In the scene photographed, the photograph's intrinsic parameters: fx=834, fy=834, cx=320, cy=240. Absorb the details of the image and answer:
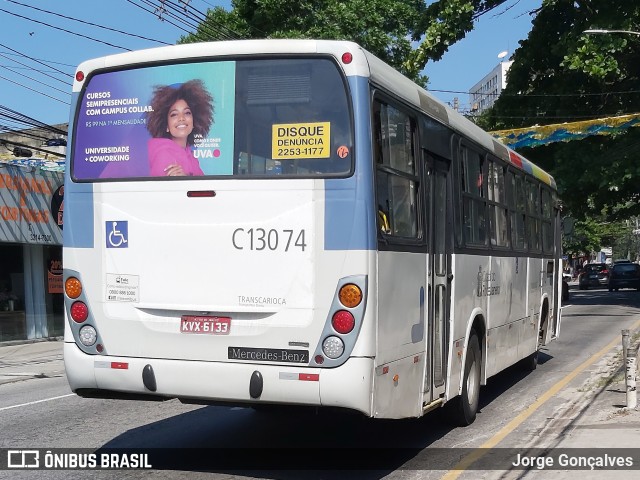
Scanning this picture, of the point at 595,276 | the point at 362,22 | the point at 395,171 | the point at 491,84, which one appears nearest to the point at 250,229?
the point at 395,171

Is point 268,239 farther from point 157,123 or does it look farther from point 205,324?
point 157,123

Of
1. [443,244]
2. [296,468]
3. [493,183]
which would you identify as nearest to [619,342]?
[493,183]

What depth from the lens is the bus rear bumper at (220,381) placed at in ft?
19.9

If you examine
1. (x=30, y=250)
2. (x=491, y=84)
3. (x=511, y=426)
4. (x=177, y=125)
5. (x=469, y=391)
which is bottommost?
(x=511, y=426)

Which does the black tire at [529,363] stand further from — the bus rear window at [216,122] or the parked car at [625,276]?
the parked car at [625,276]

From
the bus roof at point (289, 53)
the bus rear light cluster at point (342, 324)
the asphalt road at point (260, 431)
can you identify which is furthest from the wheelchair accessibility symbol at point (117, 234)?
the asphalt road at point (260, 431)

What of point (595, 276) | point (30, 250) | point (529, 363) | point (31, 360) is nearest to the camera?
point (529, 363)

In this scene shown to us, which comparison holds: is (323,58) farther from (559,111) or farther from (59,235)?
(559,111)

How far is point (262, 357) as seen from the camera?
626 cm

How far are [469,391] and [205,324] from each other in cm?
398

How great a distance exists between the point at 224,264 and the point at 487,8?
25608mm

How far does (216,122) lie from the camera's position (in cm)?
661

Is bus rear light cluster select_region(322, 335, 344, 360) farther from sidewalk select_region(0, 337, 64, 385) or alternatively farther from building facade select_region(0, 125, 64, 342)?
building facade select_region(0, 125, 64, 342)

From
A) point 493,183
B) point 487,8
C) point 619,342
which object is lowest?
point 619,342
